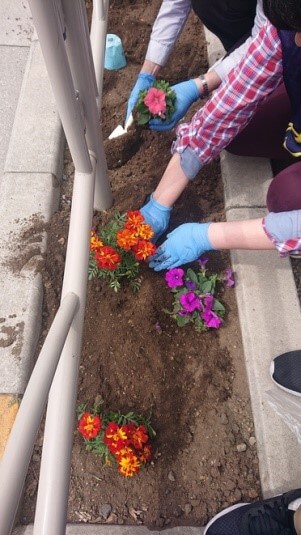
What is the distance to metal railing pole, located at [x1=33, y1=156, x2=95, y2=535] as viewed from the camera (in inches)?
32.2

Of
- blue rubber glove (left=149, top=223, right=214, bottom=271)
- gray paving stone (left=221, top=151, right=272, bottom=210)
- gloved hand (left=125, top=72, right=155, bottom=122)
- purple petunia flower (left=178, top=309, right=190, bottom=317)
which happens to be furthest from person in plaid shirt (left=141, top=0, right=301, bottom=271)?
gloved hand (left=125, top=72, right=155, bottom=122)

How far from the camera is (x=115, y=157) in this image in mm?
2148

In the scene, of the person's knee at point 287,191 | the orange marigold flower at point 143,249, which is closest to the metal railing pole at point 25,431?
the orange marigold flower at point 143,249

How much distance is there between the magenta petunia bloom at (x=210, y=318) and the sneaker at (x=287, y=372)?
0.85 ft

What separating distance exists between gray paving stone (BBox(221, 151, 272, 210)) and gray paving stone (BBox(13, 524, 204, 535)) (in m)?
1.33

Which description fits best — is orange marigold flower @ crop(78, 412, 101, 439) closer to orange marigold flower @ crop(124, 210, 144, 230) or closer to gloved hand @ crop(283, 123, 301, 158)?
orange marigold flower @ crop(124, 210, 144, 230)

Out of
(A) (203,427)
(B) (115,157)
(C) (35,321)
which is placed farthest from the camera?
Answer: (B) (115,157)

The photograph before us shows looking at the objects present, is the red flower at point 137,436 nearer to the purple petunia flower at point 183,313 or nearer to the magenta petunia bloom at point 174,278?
the purple petunia flower at point 183,313

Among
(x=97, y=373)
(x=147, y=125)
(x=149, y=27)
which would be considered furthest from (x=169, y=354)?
(x=149, y=27)

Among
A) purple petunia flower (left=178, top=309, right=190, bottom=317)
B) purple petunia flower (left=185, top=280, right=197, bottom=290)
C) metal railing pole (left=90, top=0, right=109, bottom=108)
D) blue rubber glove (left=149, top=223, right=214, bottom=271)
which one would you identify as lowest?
purple petunia flower (left=178, top=309, right=190, bottom=317)

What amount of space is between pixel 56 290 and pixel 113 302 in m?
0.26

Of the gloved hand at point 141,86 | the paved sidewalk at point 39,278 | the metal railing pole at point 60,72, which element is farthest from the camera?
the gloved hand at point 141,86

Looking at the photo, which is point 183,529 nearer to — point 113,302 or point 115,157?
point 113,302

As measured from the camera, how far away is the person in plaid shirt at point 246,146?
1.48m
